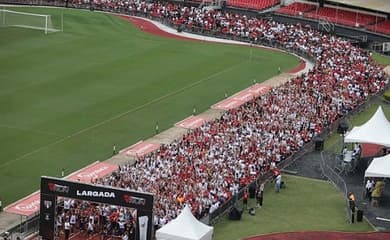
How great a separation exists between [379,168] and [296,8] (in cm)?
4508

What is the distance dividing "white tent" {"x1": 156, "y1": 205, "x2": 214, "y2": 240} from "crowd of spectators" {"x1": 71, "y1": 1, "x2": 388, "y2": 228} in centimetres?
186

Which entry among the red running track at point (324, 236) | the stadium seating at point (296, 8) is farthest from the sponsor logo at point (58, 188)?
the stadium seating at point (296, 8)

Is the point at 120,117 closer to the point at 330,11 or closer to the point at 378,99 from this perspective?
the point at 378,99

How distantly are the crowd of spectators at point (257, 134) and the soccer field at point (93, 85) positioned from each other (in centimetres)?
419

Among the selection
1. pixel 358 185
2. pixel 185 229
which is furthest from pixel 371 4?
pixel 185 229

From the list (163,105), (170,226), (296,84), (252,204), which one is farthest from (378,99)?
(170,226)

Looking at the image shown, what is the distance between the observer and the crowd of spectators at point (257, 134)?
45.9 metres

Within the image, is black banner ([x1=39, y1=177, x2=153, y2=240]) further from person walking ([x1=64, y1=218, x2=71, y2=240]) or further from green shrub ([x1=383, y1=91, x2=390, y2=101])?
green shrub ([x1=383, y1=91, x2=390, y2=101])

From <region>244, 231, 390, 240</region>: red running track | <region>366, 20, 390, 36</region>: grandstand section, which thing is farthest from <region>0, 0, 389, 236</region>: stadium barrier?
<region>366, 20, 390, 36</region>: grandstand section

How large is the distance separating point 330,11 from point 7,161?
44.8 meters

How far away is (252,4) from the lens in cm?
9206

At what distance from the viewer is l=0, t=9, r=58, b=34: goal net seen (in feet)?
274

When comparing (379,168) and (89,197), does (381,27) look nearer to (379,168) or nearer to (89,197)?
(379,168)

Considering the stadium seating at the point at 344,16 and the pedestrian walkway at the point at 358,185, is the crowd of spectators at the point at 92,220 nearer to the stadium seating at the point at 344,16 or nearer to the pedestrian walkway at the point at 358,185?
the pedestrian walkway at the point at 358,185
